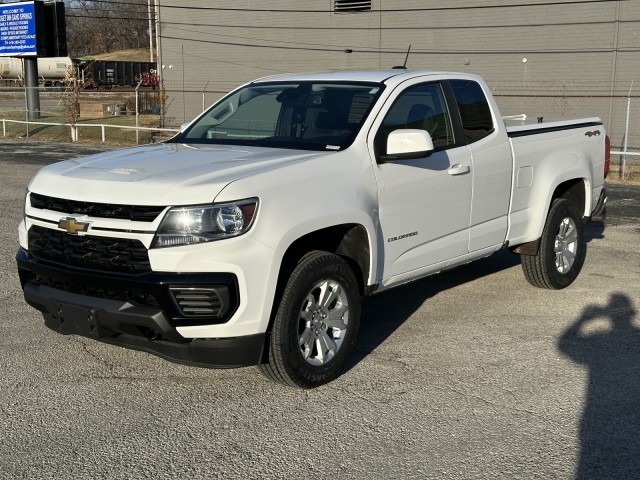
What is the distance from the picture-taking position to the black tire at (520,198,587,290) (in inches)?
291

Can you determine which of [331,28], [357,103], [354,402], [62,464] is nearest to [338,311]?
[354,402]

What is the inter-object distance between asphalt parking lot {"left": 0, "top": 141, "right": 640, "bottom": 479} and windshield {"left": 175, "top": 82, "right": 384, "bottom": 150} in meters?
1.53

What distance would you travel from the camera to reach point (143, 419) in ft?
14.9

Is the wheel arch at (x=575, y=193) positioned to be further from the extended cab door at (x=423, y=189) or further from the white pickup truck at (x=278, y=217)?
the extended cab door at (x=423, y=189)

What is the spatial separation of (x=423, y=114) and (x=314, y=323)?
1984 millimetres

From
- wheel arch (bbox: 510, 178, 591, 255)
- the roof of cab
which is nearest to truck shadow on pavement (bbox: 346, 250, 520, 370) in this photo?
wheel arch (bbox: 510, 178, 591, 255)

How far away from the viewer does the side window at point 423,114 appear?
5820mm

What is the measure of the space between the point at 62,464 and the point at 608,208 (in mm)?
10748

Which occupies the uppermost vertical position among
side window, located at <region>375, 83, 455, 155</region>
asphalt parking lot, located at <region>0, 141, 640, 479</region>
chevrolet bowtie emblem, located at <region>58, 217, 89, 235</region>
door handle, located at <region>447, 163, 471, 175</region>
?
side window, located at <region>375, 83, 455, 155</region>

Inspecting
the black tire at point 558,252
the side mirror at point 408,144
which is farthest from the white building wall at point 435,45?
the side mirror at point 408,144

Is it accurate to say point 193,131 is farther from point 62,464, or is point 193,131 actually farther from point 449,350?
point 62,464

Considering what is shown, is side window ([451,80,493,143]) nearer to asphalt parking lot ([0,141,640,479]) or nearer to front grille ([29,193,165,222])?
asphalt parking lot ([0,141,640,479])

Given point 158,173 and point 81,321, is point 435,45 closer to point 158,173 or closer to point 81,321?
point 158,173

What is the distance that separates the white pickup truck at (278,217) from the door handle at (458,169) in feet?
0.04
